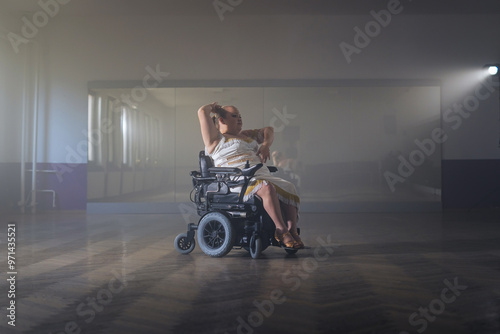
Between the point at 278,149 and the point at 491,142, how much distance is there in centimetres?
353

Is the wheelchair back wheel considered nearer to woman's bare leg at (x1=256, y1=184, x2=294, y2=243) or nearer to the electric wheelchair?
the electric wheelchair

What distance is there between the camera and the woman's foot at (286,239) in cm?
382

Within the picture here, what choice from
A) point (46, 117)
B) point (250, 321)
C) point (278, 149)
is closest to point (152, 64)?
point (46, 117)

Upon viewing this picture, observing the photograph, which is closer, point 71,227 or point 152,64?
point 71,227

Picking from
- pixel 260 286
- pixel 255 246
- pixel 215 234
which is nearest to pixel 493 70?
pixel 255 246

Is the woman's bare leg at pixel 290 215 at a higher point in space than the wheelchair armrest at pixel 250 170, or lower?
lower

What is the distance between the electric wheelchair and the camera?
380 cm

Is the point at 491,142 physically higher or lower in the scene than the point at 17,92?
lower

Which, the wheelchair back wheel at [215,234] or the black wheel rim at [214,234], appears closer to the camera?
the wheelchair back wheel at [215,234]

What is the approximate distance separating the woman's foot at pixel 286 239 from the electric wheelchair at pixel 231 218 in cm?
4

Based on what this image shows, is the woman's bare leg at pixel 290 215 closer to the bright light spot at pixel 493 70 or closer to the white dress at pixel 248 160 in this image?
the white dress at pixel 248 160

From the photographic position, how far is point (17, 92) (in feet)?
A: 27.6

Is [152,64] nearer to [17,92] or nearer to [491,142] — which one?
[17,92]

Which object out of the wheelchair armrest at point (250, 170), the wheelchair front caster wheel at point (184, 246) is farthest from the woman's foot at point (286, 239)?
the wheelchair front caster wheel at point (184, 246)
